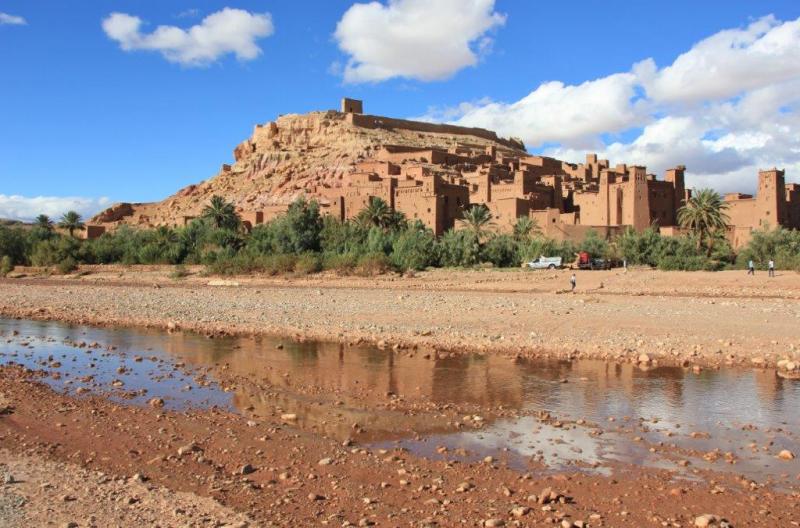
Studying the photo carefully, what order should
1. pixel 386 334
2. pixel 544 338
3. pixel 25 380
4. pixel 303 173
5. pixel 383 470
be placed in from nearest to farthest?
1. pixel 383 470
2. pixel 25 380
3. pixel 544 338
4. pixel 386 334
5. pixel 303 173

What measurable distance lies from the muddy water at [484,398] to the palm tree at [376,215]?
29580mm

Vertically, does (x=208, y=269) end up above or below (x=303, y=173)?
below

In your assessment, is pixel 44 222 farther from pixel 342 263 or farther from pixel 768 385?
pixel 768 385

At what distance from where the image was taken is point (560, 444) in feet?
23.6

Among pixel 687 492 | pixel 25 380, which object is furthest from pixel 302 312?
pixel 687 492

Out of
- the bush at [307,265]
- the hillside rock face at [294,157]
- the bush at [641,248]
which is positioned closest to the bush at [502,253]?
the bush at [641,248]

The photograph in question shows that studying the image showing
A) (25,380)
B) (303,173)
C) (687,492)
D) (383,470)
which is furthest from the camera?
(303,173)

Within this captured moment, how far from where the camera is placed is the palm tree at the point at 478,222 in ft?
135

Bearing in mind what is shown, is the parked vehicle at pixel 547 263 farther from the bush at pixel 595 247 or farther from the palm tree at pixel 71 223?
the palm tree at pixel 71 223

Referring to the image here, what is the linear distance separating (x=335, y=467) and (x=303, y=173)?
66.0 metres

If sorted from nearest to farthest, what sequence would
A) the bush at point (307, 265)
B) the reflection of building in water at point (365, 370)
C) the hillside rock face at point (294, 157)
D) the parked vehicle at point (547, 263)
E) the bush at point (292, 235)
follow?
the reflection of building in water at point (365, 370) < the parked vehicle at point (547, 263) < the bush at point (307, 265) < the bush at point (292, 235) < the hillside rock face at point (294, 157)

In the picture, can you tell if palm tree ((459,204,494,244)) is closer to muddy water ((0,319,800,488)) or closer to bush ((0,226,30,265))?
muddy water ((0,319,800,488))

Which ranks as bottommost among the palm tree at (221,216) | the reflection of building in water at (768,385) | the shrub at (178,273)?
the reflection of building in water at (768,385)

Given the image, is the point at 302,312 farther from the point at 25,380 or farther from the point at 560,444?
the point at 560,444
